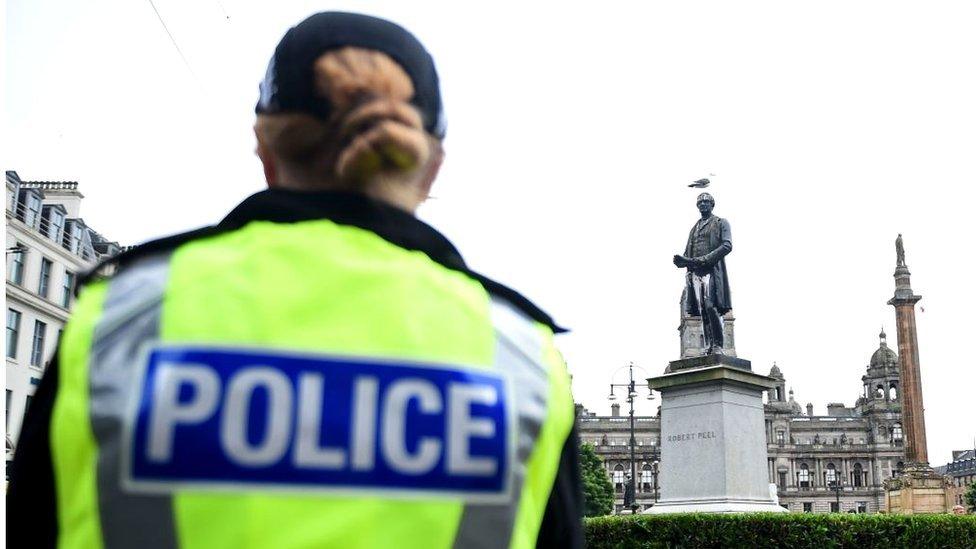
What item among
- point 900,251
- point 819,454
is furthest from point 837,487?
point 900,251

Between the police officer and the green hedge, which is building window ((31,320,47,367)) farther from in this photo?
the police officer

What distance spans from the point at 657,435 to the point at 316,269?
397ft

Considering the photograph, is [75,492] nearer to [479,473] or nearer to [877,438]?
[479,473]

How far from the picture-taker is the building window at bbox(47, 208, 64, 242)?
1640 inches

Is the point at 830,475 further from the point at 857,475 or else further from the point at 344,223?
the point at 344,223

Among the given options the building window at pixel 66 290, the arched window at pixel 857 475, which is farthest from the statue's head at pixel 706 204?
the arched window at pixel 857 475

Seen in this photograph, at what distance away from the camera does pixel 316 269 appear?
1.56m

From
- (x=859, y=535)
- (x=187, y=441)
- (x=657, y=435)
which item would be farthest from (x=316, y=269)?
(x=657, y=435)

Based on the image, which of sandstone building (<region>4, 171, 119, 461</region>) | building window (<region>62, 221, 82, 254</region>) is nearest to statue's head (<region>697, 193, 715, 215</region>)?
sandstone building (<region>4, 171, 119, 461</region>)

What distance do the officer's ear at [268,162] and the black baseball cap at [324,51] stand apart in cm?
7

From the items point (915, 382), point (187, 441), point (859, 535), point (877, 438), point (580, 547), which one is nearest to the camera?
point (187, 441)

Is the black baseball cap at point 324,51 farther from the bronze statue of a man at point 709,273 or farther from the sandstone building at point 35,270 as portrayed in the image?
the sandstone building at point 35,270

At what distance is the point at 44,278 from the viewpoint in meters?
40.7

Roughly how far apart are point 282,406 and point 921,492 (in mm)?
55187
